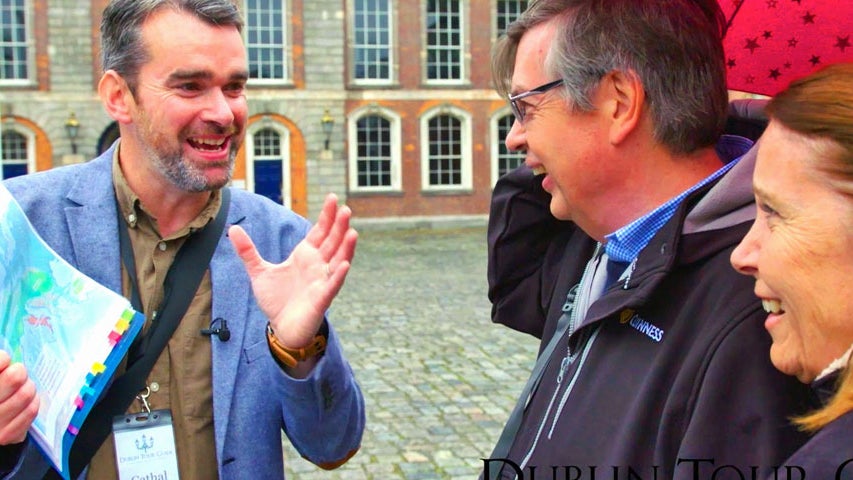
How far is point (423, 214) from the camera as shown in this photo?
96.1 ft

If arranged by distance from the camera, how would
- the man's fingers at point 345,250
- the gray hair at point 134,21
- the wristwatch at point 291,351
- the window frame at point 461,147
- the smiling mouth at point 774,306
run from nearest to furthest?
the smiling mouth at point 774,306 < the man's fingers at point 345,250 < the wristwatch at point 291,351 < the gray hair at point 134,21 < the window frame at point 461,147

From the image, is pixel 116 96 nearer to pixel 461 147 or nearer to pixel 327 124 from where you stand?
pixel 327 124

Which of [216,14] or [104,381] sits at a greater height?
[216,14]

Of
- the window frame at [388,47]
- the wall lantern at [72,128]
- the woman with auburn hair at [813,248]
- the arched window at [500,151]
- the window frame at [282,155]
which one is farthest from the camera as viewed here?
the arched window at [500,151]

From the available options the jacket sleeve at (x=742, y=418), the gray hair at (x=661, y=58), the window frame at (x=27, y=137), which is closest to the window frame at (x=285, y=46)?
the window frame at (x=27, y=137)

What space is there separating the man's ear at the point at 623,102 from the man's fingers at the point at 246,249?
911 millimetres

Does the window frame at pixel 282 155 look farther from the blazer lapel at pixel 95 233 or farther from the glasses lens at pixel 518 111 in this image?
the glasses lens at pixel 518 111

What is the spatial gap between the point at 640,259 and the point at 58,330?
1.33m

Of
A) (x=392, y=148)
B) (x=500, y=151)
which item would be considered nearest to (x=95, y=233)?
(x=392, y=148)

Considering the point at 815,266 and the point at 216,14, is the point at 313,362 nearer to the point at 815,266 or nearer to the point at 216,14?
the point at 216,14

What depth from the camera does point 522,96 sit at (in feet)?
7.24

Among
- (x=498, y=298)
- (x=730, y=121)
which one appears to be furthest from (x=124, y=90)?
(x=730, y=121)

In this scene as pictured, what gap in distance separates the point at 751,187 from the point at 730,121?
46cm

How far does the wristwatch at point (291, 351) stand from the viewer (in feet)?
7.52
